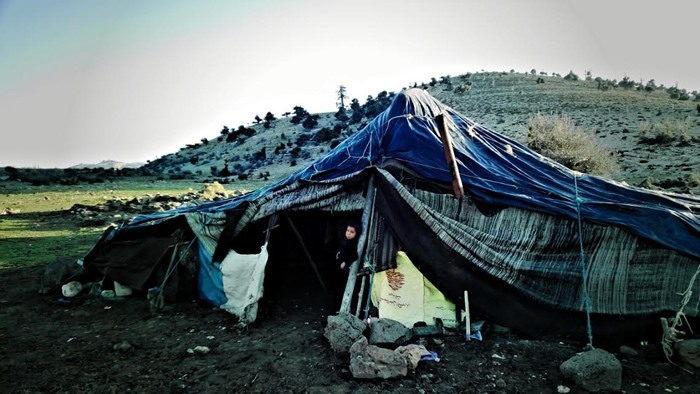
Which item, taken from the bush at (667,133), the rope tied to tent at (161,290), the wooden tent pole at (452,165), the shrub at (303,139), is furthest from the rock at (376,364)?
the shrub at (303,139)

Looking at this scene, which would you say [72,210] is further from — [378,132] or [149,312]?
[378,132]

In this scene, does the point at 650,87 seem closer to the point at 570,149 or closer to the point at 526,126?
the point at 526,126

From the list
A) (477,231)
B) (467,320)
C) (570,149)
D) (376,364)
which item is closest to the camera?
(376,364)

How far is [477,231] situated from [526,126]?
25.5m

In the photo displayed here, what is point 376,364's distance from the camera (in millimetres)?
4570

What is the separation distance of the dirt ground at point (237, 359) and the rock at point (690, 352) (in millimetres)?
171

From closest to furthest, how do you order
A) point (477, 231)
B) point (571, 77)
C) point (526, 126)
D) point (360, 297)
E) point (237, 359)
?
point (237, 359), point (477, 231), point (360, 297), point (526, 126), point (571, 77)

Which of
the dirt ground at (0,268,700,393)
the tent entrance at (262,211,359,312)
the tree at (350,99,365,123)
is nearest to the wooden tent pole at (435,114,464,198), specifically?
the tent entrance at (262,211,359,312)

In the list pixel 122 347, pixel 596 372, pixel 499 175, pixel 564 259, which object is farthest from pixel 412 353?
pixel 122 347

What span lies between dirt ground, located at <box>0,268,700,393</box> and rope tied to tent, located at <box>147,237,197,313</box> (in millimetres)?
175

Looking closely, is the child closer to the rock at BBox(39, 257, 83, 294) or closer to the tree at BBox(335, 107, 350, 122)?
the rock at BBox(39, 257, 83, 294)

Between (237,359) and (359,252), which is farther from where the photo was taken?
(359,252)

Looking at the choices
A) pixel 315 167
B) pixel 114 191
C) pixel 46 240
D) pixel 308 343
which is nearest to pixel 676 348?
pixel 308 343

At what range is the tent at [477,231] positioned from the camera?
209 inches
